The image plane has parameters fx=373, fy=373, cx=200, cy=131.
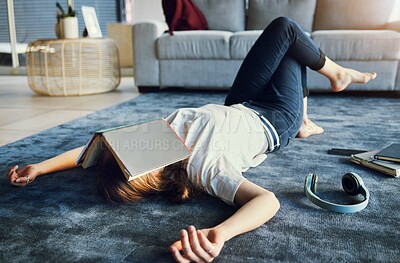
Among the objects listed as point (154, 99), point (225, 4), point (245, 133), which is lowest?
point (154, 99)

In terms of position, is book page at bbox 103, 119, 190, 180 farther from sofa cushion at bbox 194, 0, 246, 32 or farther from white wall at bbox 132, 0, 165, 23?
white wall at bbox 132, 0, 165, 23

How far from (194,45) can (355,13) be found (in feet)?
4.44

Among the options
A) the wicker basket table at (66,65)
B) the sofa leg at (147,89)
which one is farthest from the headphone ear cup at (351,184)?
the wicker basket table at (66,65)

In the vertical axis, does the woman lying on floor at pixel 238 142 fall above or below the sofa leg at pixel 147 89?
above

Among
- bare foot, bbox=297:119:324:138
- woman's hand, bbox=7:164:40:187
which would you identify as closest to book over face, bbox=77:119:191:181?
woman's hand, bbox=7:164:40:187

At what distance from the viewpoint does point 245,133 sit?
113 cm

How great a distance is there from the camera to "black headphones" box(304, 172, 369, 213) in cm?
91

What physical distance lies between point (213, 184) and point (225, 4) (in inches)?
104

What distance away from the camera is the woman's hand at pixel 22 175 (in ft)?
3.62

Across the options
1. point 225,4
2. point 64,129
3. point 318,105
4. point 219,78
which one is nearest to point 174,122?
point 64,129

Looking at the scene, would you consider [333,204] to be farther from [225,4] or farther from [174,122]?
[225,4]

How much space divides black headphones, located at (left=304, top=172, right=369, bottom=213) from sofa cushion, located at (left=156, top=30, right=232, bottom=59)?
191 cm

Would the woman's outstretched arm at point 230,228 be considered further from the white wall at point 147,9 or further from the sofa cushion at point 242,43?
the white wall at point 147,9

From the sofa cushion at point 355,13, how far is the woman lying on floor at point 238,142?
5.61ft
